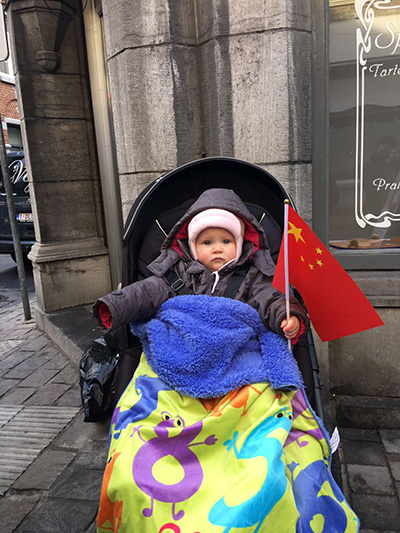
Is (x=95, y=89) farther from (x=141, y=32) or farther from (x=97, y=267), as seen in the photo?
(x=141, y=32)

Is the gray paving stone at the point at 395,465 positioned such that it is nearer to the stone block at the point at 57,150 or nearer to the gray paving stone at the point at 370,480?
the gray paving stone at the point at 370,480

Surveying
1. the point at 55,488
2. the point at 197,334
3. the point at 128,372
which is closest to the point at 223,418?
the point at 197,334

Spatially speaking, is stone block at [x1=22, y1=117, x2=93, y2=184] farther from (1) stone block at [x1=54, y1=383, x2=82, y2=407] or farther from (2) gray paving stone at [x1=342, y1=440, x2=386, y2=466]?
(2) gray paving stone at [x1=342, y1=440, x2=386, y2=466]

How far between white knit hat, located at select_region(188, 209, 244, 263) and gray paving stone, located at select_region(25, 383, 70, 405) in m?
2.15

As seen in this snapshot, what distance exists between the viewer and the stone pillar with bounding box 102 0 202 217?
3092 mm

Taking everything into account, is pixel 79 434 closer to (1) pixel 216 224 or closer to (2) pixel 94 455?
(2) pixel 94 455

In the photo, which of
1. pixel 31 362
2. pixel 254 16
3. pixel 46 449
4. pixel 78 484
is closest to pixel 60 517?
pixel 78 484

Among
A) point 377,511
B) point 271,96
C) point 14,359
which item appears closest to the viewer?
point 377,511

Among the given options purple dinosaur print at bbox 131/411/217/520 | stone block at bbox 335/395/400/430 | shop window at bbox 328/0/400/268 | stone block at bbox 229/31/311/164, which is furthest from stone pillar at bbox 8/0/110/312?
purple dinosaur print at bbox 131/411/217/520

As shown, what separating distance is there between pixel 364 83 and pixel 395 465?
247 cm

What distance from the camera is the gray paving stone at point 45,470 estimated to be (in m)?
2.70

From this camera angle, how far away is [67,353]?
4.54m

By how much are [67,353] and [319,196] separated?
111 inches

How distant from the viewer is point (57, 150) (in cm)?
524
